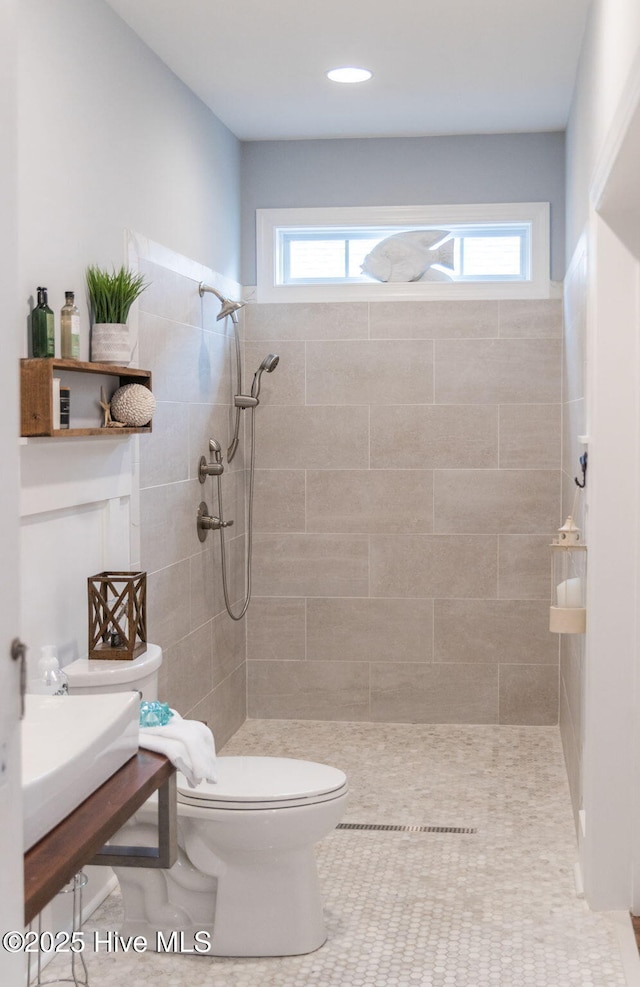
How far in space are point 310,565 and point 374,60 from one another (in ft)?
7.34

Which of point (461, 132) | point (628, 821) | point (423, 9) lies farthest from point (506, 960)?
point (461, 132)

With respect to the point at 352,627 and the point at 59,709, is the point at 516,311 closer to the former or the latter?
the point at 352,627

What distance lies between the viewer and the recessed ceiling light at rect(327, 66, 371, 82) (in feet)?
12.9

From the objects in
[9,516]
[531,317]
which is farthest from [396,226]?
[9,516]

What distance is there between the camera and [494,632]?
4.90 m

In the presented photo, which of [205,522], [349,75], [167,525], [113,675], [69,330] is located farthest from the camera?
[205,522]

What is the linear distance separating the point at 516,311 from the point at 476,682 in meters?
1.71

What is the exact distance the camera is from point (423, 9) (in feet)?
10.9

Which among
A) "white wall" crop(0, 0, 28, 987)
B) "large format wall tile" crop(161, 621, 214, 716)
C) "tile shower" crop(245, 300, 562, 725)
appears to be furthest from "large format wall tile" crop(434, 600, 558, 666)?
"white wall" crop(0, 0, 28, 987)

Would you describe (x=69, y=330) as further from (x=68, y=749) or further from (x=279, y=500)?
(x=279, y=500)

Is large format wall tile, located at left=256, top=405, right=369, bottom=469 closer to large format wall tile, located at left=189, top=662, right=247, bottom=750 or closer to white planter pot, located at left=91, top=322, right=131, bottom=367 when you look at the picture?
large format wall tile, located at left=189, top=662, right=247, bottom=750

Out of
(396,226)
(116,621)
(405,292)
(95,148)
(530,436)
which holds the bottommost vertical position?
(116,621)

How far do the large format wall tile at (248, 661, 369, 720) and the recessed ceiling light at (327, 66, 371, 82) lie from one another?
2.56m

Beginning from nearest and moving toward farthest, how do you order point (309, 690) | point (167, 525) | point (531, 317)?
point (167, 525) < point (531, 317) < point (309, 690)
